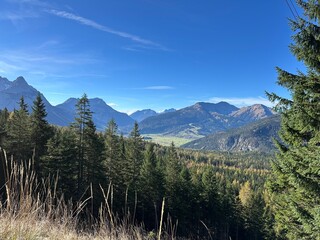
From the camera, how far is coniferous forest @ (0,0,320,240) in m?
8.78

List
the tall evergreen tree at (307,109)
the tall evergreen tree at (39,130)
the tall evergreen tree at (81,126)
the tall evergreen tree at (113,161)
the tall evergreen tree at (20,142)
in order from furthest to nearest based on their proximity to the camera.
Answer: the tall evergreen tree at (113,161) → the tall evergreen tree at (39,130) → the tall evergreen tree at (20,142) → the tall evergreen tree at (81,126) → the tall evergreen tree at (307,109)

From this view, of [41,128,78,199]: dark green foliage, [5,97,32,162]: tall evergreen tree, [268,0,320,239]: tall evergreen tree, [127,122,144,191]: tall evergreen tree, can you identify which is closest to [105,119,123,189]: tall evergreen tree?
[127,122,144,191]: tall evergreen tree

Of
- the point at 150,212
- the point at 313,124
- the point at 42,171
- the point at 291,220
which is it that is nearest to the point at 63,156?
the point at 42,171

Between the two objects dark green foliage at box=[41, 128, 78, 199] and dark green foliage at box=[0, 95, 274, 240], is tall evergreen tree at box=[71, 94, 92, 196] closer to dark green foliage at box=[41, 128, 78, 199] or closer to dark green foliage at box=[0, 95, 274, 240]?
dark green foliage at box=[0, 95, 274, 240]

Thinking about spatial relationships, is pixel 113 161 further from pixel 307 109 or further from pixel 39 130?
pixel 307 109

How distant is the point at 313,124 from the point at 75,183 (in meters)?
26.8

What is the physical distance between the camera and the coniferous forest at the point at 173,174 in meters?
8.78

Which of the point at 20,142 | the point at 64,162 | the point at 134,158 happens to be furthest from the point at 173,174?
the point at 20,142

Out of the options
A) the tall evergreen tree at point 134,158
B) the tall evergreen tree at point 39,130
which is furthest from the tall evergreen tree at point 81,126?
the tall evergreen tree at point 134,158

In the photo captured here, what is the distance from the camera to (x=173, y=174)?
3994 cm

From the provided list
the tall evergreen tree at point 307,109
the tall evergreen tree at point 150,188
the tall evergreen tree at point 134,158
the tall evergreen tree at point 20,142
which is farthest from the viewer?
the tall evergreen tree at point 150,188

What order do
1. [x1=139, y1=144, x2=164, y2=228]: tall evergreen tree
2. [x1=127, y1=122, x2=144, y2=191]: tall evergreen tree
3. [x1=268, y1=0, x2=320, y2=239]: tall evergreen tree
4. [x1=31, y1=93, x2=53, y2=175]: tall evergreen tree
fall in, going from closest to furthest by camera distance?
[x1=268, y1=0, x2=320, y2=239]: tall evergreen tree
[x1=31, y1=93, x2=53, y2=175]: tall evergreen tree
[x1=127, y1=122, x2=144, y2=191]: tall evergreen tree
[x1=139, y1=144, x2=164, y2=228]: tall evergreen tree

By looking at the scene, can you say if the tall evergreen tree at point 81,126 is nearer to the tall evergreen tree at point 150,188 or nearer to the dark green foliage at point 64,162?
the dark green foliage at point 64,162

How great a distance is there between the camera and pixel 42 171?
28219 millimetres
